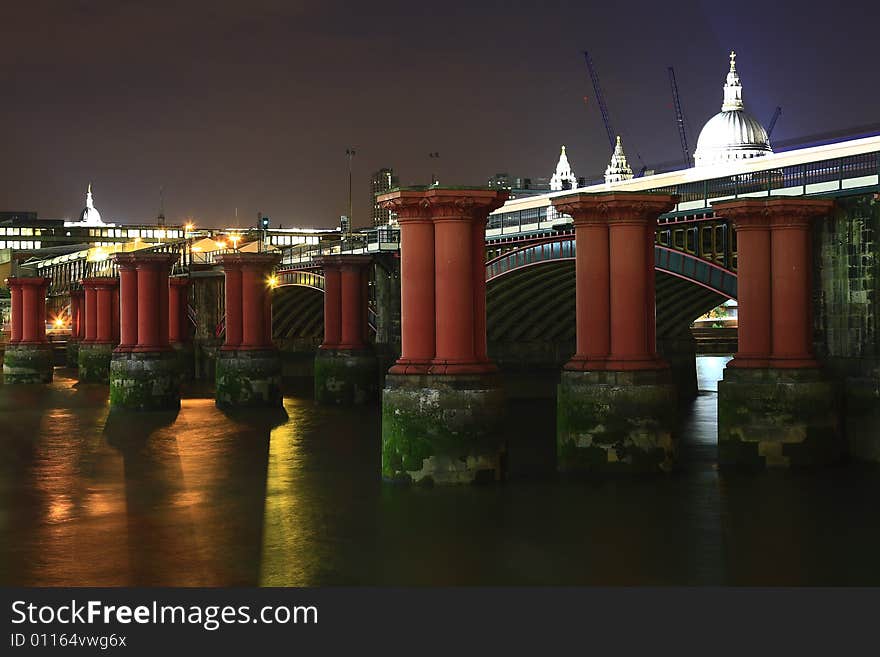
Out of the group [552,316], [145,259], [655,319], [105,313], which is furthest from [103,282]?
[655,319]

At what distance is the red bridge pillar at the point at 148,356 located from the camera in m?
47.1

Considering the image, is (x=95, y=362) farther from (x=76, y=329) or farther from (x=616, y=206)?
(x=616, y=206)

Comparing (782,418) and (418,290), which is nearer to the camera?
(418,290)

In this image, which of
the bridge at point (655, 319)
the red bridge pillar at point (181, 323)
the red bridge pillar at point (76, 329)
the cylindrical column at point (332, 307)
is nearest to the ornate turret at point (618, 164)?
the red bridge pillar at point (76, 329)

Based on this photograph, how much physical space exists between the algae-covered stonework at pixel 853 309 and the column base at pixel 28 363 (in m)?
50.2

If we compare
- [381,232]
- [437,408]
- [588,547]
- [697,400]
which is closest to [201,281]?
[381,232]

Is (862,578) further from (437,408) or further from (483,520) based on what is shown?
(437,408)

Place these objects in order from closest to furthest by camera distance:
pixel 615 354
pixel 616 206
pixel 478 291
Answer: pixel 478 291, pixel 615 354, pixel 616 206

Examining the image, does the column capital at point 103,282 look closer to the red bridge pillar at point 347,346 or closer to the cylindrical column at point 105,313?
the cylindrical column at point 105,313

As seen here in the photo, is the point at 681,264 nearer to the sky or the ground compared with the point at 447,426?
nearer to the sky

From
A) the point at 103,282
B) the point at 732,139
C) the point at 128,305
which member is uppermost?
the point at 732,139

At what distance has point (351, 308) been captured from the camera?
49.7 metres

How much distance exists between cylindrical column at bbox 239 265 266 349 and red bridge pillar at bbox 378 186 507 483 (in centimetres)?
2540

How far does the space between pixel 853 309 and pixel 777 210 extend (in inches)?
103
